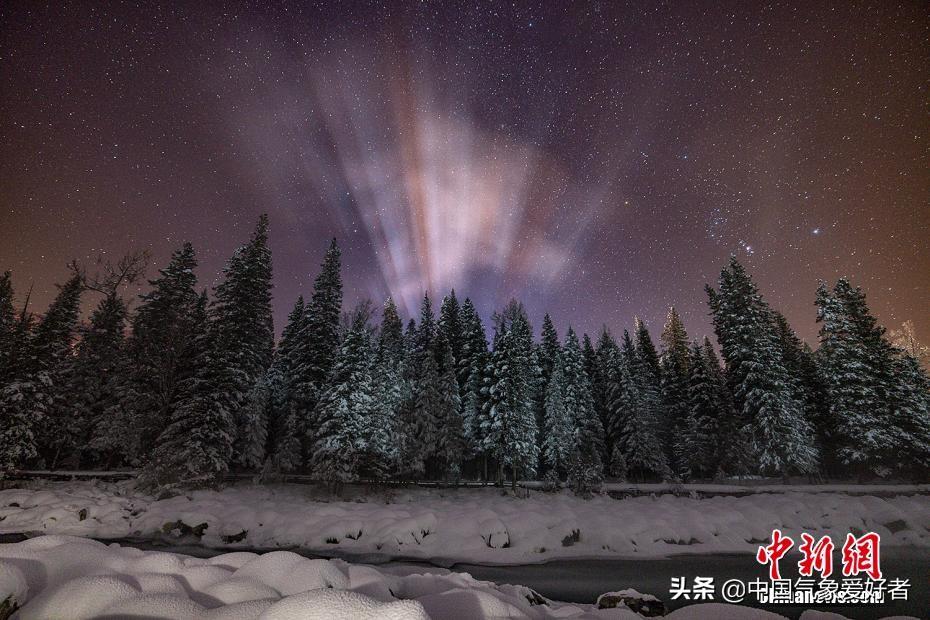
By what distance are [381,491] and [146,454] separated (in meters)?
14.1

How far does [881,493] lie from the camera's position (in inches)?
1024

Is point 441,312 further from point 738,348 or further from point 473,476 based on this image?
point 738,348

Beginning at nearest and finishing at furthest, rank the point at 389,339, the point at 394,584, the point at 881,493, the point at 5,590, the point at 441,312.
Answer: the point at 5,590
the point at 394,584
the point at 881,493
the point at 389,339
the point at 441,312

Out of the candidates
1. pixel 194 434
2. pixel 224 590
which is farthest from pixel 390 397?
pixel 224 590

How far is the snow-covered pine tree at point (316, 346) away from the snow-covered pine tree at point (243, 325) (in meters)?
3.23

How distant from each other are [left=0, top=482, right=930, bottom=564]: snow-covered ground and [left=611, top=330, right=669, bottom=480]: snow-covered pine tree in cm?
1698

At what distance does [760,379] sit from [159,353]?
42143 mm

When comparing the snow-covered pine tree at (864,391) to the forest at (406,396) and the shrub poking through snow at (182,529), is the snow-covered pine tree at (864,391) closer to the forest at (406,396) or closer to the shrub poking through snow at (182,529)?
the forest at (406,396)

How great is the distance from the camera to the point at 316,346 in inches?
1258

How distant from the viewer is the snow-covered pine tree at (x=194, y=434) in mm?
21891

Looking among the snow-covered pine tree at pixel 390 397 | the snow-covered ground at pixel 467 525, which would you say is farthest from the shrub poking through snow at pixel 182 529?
the snow-covered pine tree at pixel 390 397

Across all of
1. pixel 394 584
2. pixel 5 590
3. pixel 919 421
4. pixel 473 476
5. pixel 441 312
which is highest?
pixel 441 312

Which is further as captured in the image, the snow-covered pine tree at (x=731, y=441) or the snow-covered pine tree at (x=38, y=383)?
the snow-covered pine tree at (x=731, y=441)

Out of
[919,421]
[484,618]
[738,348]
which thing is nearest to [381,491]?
[484,618]
